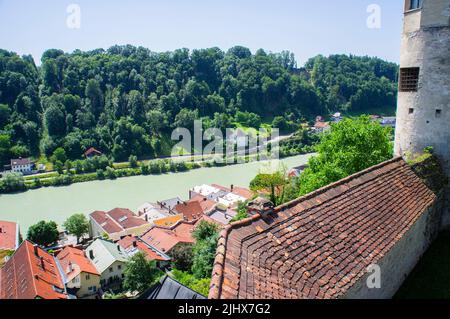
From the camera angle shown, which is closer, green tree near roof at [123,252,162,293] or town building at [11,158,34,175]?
green tree near roof at [123,252,162,293]

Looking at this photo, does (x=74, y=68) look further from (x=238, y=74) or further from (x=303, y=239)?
(x=303, y=239)

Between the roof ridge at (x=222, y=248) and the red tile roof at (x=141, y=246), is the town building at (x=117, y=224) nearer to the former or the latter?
the red tile roof at (x=141, y=246)

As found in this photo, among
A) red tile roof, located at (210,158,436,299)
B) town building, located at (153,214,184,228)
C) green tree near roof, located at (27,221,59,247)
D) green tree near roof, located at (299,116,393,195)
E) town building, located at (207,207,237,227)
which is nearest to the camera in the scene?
red tile roof, located at (210,158,436,299)

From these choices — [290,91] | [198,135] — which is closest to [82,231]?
[198,135]

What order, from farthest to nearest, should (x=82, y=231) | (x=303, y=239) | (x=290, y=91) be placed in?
(x=290, y=91), (x=82, y=231), (x=303, y=239)

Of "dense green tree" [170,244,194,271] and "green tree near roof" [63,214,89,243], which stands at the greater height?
"dense green tree" [170,244,194,271]

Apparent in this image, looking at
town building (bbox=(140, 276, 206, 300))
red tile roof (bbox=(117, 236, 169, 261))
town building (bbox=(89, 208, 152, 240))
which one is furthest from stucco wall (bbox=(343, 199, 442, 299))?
town building (bbox=(89, 208, 152, 240))

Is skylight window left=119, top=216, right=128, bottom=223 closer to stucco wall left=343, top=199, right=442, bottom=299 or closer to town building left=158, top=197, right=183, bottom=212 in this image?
town building left=158, top=197, right=183, bottom=212

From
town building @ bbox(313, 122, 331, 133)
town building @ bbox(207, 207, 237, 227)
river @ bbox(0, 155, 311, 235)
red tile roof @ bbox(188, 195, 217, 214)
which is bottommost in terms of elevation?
river @ bbox(0, 155, 311, 235)
